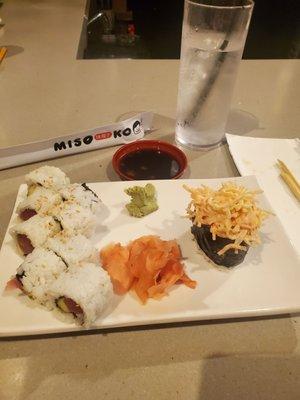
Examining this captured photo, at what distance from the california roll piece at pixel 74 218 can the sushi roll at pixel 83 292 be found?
0.40 ft

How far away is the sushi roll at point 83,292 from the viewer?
2.04 feet

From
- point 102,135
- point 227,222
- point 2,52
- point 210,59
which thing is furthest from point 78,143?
point 2,52

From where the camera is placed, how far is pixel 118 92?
151 centimetres

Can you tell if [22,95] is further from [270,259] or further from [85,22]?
[270,259]

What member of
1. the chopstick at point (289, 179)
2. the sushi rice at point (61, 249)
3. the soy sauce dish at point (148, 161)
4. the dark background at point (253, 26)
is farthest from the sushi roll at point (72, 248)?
the dark background at point (253, 26)

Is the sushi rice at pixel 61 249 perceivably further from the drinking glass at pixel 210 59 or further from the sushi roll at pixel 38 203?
the drinking glass at pixel 210 59

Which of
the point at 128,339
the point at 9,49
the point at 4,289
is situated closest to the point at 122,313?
the point at 128,339

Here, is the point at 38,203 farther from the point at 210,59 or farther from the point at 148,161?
the point at 210,59

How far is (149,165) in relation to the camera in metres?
1.03

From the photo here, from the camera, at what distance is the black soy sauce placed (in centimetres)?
100

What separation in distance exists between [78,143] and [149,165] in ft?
0.84

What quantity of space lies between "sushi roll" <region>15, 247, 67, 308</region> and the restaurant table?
8cm

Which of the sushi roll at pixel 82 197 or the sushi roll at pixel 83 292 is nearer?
the sushi roll at pixel 83 292

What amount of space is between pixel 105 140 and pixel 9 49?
3.57 ft
